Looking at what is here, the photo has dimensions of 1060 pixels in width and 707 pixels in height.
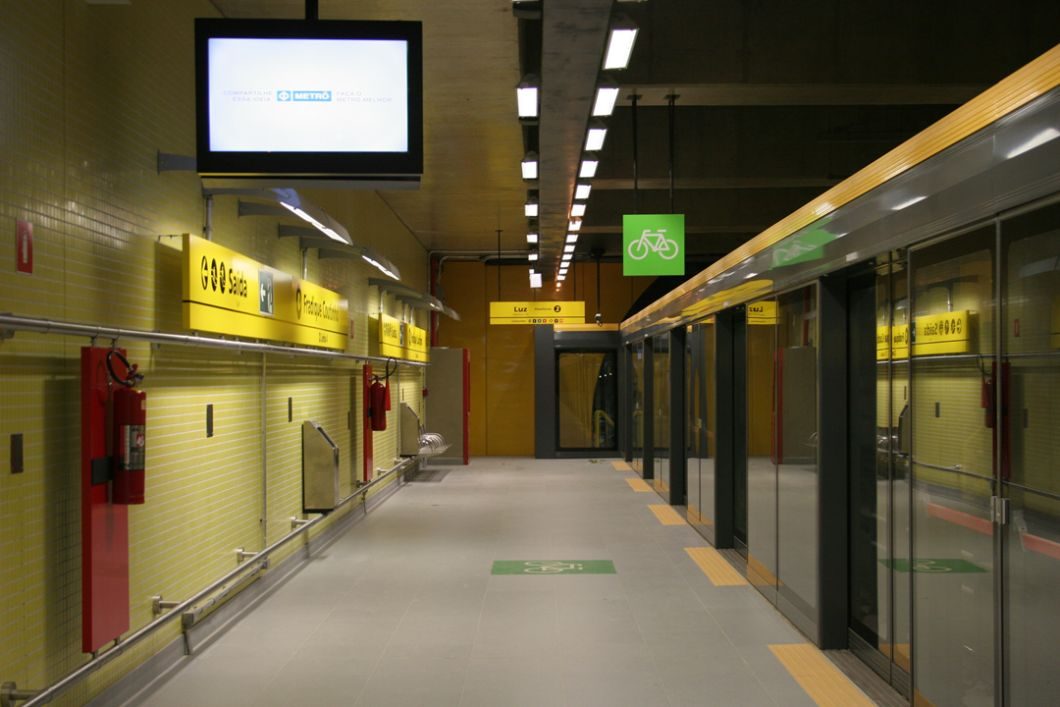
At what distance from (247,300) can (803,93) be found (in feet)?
15.0

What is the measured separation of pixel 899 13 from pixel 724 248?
32.0 ft

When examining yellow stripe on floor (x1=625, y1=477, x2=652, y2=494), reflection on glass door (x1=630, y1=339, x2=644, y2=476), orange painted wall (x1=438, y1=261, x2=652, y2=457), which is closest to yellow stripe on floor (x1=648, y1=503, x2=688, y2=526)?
Answer: yellow stripe on floor (x1=625, y1=477, x2=652, y2=494)

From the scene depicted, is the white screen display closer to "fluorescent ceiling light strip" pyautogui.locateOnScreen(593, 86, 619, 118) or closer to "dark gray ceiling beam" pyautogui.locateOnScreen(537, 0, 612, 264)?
"dark gray ceiling beam" pyautogui.locateOnScreen(537, 0, 612, 264)

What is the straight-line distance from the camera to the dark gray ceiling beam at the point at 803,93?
22.4 ft

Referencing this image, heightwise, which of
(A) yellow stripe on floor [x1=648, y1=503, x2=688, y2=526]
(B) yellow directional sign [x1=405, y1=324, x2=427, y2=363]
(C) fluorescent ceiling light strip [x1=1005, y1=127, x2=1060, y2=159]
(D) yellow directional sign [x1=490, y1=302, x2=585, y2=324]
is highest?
(D) yellow directional sign [x1=490, y1=302, x2=585, y2=324]

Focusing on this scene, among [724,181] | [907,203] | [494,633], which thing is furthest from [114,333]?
[724,181]

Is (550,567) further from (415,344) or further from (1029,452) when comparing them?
(415,344)

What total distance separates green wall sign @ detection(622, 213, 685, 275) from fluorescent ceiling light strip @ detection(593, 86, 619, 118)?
2.77 meters

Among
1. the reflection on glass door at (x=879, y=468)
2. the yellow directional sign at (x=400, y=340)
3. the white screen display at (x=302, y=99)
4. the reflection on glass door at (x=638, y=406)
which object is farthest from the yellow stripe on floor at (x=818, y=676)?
the reflection on glass door at (x=638, y=406)

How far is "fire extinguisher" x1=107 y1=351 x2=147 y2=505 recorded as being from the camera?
3.81 metres

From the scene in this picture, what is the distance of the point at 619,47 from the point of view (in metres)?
4.73

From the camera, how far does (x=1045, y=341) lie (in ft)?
8.91

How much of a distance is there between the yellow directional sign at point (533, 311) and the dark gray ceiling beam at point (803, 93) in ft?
26.9

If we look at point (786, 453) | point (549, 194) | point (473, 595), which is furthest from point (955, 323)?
point (549, 194)
